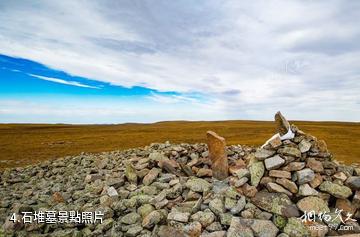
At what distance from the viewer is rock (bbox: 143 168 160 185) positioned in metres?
12.5

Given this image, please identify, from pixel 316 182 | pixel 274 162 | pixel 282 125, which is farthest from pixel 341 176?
pixel 282 125

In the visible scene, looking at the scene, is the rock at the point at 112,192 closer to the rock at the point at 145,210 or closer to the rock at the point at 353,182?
the rock at the point at 145,210

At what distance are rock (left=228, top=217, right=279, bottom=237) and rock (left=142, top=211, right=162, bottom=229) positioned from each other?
2.34 m

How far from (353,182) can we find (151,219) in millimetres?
6468

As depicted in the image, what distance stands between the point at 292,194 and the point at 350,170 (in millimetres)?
2814

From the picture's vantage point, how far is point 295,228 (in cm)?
848

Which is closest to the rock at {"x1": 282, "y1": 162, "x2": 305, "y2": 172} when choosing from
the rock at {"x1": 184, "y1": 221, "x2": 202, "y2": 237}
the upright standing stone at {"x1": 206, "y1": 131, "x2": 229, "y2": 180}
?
the upright standing stone at {"x1": 206, "y1": 131, "x2": 229, "y2": 180}

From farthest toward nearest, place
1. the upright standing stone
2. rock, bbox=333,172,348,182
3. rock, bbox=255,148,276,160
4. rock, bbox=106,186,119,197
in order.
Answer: the upright standing stone < rock, bbox=106,186,119,197 < rock, bbox=255,148,276,160 < rock, bbox=333,172,348,182

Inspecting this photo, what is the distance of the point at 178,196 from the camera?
10961 millimetres

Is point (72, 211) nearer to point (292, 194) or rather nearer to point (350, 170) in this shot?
point (292, 194)

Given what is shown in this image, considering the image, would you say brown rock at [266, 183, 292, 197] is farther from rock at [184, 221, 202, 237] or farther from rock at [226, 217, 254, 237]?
rock at [184, 221, 202, 237]

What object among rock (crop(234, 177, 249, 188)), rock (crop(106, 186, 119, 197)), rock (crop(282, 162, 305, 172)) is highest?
rock (crop(282, 162, 305, 172))

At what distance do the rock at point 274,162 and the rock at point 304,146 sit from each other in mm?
844

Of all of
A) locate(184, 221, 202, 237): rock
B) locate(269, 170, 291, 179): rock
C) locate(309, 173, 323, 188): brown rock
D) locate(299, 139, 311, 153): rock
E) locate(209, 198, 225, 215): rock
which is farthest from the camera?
locate(299, 139, 311, 153): rock
